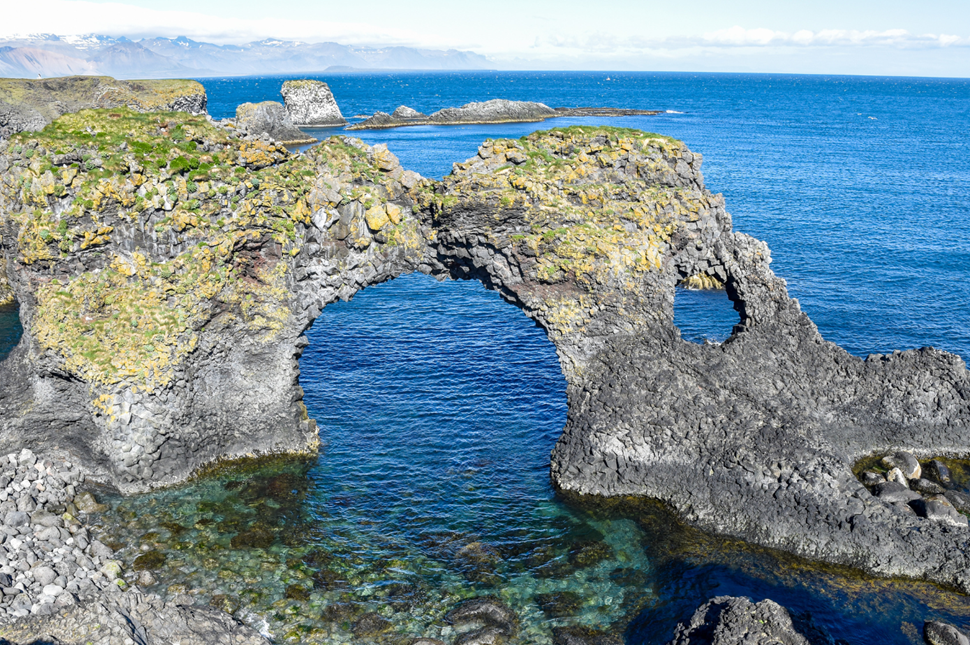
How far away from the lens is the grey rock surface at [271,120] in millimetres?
112250

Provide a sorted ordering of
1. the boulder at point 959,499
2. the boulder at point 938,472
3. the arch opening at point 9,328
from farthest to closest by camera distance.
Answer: the arch opening at point 9,328 < the boulder at point 938,472 < the boulder at point 959,499

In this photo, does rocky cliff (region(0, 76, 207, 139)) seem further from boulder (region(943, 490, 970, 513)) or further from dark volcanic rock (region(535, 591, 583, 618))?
boulder (region(943, 490, 970, 513))

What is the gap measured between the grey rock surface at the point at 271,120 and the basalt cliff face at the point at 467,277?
289 ft

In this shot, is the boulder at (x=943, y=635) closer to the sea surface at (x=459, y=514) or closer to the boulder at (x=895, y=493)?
the sea surface at (x=459, y=514)

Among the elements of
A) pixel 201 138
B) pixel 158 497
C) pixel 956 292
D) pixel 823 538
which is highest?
pixel 201 138

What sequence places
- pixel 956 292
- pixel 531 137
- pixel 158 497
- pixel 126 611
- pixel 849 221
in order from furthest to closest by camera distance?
pixel 849 221 < pixel 956 292 < pixel 531 137 < pixel 158 497 < pixel 126 611

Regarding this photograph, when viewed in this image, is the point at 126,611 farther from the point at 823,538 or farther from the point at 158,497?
the point at 823,538

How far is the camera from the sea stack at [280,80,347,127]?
151875mm

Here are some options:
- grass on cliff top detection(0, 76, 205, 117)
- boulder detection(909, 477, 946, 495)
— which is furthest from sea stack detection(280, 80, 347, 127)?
boulder detection(909, 477, 946, 495)

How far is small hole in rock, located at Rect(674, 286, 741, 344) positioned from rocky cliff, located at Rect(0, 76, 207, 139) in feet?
200

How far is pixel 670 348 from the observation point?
29.7 m

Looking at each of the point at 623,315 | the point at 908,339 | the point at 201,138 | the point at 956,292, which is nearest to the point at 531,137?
the point at 623,315

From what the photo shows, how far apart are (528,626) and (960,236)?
2671 inches

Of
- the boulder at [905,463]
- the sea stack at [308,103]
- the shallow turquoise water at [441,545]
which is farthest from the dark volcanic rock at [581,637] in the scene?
the sea stack at [308,103]
